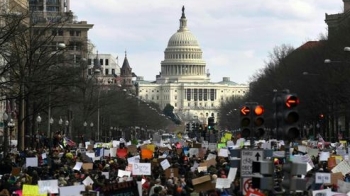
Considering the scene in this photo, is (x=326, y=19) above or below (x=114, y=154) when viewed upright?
above

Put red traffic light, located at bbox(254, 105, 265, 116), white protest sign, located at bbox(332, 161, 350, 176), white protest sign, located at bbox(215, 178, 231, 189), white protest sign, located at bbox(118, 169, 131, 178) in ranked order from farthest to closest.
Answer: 1. white protest sign, located at bbox(118, 169, 131, 178)
2. white protest sign, located at bbox(332, 161, 350, 176)
3. white protest sign, located at bbox(215, 178, 231, 189)
4. red traffic light, located at bbox(254, 105, 265, 116)

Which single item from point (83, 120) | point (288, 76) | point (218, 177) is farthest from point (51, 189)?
point (288, 76)

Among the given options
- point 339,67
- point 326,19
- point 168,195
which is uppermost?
point 326,19

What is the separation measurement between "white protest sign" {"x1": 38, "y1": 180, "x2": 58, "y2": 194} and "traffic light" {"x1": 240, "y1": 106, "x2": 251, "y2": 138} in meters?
4.12

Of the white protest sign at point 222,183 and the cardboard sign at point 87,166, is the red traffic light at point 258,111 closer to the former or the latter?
the white protest sign at point 222,183

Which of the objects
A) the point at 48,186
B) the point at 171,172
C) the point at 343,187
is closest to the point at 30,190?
the point at 48,186

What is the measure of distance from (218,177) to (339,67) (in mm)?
63590

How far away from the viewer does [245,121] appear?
2556 cm

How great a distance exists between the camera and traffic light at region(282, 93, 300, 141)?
19953mm

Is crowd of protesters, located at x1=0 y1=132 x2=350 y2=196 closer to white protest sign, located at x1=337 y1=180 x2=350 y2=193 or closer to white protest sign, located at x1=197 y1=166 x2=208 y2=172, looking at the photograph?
white protest sign, located at x1=197 y1=166 x2=208 y2=172

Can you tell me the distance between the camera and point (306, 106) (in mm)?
109938

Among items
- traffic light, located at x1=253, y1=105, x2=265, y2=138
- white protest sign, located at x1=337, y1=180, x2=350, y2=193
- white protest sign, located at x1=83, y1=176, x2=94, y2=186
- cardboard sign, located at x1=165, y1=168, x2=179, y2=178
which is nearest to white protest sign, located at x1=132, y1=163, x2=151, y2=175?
cardboard sign, located at x1=165, y1=168, x2=179, y2=178

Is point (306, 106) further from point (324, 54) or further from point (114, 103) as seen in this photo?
point (114, 103)

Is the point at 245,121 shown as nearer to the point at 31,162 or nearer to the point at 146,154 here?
the point at 31,162
